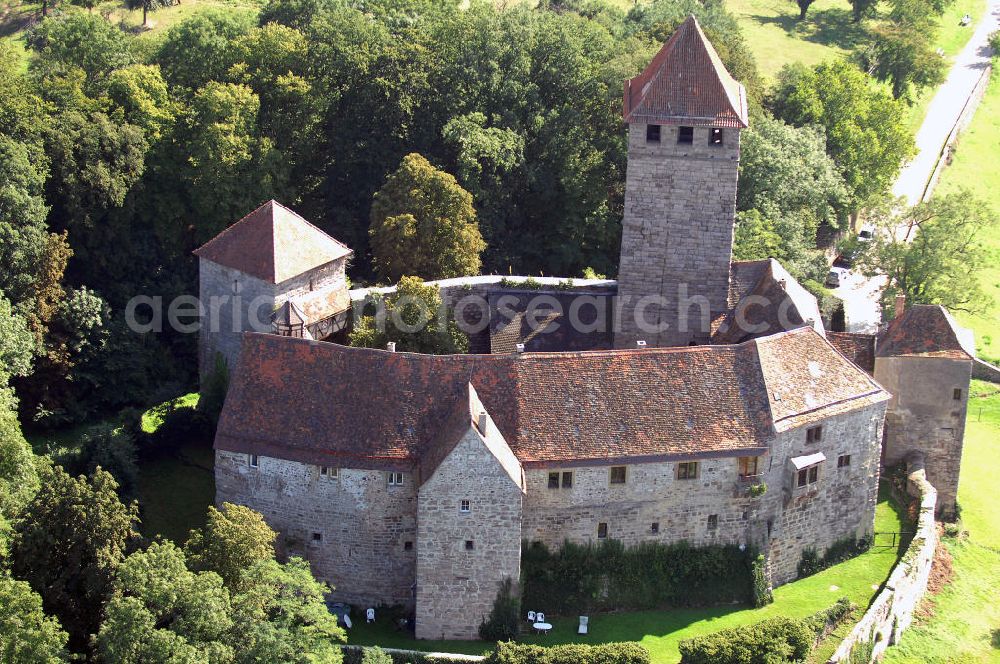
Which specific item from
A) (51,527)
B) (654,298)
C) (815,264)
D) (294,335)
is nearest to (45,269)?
(294,335)

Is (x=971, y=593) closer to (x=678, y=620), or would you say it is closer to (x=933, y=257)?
(x=678, y=620)

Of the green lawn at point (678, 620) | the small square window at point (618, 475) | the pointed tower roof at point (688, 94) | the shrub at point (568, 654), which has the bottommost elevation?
the green lawn at point (678, 620)

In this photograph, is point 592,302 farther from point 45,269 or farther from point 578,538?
point 45,269

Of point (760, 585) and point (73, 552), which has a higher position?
point (73, 552)

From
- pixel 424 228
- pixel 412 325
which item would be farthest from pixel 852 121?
pixel 412 325

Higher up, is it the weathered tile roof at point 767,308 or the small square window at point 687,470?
the weathered tile roof at point 767,308

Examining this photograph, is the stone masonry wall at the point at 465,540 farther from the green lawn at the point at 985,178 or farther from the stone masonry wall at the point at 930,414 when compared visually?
the green lawn at the point at 985,178

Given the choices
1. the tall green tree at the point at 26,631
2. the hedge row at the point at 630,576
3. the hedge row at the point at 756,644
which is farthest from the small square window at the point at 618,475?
the tall green tree at the point at 26,631

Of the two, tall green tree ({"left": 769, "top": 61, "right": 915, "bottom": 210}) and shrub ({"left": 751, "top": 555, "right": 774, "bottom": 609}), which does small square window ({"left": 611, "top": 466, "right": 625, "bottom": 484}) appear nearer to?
shrub ({"left": 751, "top": 555, "right": 774, "bottom": 609})
